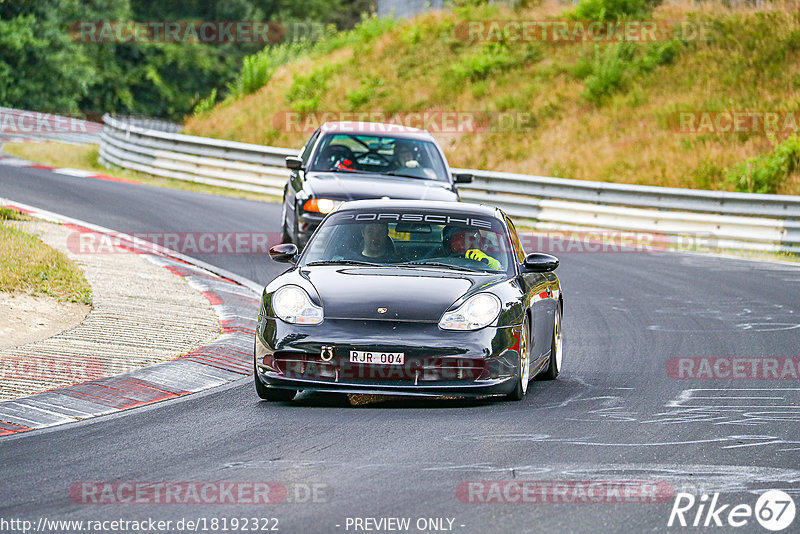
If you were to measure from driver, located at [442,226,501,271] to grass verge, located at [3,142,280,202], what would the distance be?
56.4 feet

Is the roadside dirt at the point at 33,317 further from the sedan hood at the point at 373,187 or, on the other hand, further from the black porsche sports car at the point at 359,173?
the sedan hood at the point at 373,187

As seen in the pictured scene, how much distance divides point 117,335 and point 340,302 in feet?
9.74

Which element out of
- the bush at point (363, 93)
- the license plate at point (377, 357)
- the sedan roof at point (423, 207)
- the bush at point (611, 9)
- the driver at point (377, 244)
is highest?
the bush at point (611, 9)

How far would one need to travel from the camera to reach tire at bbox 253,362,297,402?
9000 millimetres

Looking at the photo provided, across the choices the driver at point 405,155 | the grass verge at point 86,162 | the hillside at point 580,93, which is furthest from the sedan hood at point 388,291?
the grass verge at point 86,162

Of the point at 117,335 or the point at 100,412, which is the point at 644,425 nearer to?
the point at 100,412

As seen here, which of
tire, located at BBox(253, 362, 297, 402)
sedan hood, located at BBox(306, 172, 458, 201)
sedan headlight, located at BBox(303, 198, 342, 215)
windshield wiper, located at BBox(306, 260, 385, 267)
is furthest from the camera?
sedan hood, located at BBox(306, 172, 458, 201)

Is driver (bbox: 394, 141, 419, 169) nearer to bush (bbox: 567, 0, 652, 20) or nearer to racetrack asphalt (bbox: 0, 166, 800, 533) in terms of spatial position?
racetrack asphalt (bbox: 0, 166, 800, 533)

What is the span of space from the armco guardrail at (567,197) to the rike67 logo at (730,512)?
15534 mm

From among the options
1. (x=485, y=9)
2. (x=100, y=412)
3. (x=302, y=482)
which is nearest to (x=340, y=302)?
(x=100, y=412)

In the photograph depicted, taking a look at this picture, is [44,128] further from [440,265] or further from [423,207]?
[440,265]

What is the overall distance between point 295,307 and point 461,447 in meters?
1.95

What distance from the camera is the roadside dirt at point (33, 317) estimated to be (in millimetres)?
10852

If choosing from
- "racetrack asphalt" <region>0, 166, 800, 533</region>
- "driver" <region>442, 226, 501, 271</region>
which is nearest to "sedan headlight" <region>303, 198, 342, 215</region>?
"racetrack asphalt" <region>0, 166, 800, 533</region>
